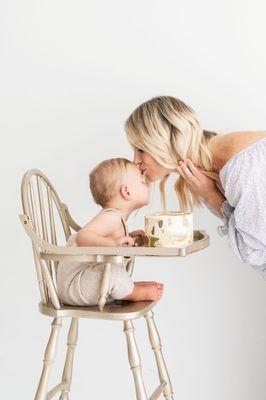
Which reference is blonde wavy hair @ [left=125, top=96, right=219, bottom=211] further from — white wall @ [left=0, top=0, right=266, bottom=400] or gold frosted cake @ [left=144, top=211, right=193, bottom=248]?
white wall @ [left=0, top=0, right=266, bottom=400]

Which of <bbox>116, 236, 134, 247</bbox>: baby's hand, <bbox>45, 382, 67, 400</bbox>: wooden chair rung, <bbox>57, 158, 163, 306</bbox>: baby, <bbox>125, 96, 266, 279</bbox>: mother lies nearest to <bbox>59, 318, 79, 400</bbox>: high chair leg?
<bbox>45, 382, 67, 400</bbox>: wooden chair rung

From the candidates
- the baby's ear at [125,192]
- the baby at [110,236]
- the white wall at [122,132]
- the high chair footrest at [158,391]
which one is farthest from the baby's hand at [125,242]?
the white wall at [122,132]

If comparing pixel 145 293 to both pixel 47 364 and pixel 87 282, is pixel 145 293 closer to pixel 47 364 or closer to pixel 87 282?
pixel 87 282

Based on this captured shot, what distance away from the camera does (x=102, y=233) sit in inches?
82.9

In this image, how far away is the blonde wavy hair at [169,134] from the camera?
7.11 ft

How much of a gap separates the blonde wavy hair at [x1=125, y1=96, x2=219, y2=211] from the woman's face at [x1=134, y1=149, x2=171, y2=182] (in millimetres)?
29

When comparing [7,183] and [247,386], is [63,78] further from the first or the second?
[247,386]

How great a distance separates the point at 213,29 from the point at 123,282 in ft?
3.71

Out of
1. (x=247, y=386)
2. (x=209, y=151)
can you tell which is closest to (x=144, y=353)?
(x=247, y=386)

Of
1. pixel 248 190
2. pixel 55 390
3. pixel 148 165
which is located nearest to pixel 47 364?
pixel 55 390

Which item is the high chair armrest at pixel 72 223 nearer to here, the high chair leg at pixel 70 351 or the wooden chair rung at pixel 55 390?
the high chair leg at pixel 70 351

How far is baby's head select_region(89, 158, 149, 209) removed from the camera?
2.18m

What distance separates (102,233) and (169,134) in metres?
0.37

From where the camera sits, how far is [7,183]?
2.88m
